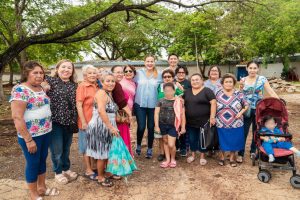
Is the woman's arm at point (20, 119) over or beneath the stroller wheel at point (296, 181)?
over

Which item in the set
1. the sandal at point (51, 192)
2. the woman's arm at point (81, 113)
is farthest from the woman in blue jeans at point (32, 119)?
the woman's arm at point (81, 113)

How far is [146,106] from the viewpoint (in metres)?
4.72

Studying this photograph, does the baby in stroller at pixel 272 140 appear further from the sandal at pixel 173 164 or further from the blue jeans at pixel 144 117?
the blue jeans at pixel 144 117

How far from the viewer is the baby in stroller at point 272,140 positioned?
3850mm

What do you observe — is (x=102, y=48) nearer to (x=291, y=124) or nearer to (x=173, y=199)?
(x=291, y=124)

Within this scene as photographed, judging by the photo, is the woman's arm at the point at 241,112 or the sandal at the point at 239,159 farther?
the sandal at the point at 239,159

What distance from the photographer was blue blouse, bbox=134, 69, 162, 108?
469 centimetres

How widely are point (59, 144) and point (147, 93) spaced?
168cm

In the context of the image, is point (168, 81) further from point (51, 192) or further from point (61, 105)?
point (51, 192)

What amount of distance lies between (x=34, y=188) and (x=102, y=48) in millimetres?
26822

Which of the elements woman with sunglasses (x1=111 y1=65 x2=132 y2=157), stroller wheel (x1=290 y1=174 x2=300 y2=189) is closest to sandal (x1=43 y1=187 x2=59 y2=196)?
woman with sunglasses (x1=111 y1=65 x2=132 y2=157)

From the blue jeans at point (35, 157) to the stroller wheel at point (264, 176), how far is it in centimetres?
294

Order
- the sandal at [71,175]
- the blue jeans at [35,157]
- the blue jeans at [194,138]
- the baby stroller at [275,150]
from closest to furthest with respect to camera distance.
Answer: the blue jeans at [35,157]
the baby stroller at [275,150]
the sandal at [71,175]
the blue jeans at [194,138]

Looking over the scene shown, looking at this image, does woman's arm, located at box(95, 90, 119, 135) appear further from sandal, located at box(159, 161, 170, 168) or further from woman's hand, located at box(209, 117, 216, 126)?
woman's hand, located at box(209, 117, 216, 126)
